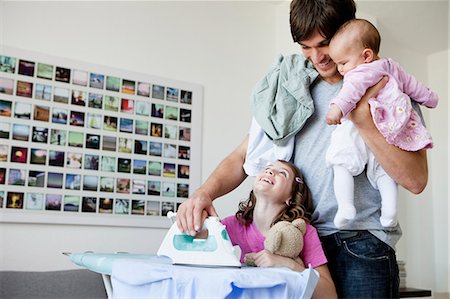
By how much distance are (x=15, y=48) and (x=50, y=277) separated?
1.00m

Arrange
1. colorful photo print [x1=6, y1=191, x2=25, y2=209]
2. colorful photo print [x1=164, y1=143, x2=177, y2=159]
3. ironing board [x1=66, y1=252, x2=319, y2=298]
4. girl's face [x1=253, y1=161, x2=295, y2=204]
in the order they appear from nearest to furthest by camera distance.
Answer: ironing board [x1=66, y1=252, x2=319, y2=298]
girl's face [x1=253, y1=161, x2=295, y2=204]
colorful photo print [x1=6, y1=191, x2=25, y2=209]
colorful photo print [x1=164, y1=143, x2=177, y2=159]

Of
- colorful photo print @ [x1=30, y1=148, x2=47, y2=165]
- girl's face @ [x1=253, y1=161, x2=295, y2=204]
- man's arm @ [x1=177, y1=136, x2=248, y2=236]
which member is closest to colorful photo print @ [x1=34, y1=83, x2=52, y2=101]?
colorful photo print @ [x1=30, y1=148, x2=47, y2=165]

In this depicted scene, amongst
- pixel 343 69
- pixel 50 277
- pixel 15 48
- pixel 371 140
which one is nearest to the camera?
pixel 371 140

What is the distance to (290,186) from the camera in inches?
48.9

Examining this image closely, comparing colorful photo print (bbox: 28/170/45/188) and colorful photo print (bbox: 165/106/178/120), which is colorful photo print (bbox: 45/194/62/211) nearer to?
colorful photo print (bbox: 28/170/45/188)

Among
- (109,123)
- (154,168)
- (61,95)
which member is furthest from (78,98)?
(154,168)

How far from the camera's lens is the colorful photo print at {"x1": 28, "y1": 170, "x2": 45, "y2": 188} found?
2240mm

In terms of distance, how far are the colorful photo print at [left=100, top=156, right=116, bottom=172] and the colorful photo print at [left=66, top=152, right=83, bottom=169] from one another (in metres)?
0.10

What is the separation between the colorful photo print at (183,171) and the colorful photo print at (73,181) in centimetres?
51

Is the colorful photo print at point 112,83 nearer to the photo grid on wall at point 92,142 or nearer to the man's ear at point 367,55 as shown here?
the photo grid on wall at point 92,142

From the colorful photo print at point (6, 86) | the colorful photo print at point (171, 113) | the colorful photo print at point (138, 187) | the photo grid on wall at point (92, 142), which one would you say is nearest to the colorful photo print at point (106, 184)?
the photo grid on wall at point (92, 142)

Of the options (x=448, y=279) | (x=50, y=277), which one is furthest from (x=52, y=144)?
(x=448, y=279)

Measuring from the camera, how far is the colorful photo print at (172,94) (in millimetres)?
2631

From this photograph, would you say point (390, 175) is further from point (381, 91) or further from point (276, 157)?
point (276, 157)
